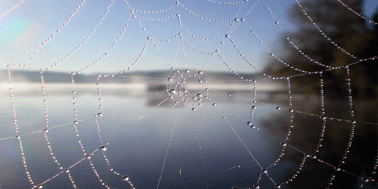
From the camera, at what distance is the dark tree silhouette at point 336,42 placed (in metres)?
6.15

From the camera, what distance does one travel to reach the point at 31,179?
2631mm

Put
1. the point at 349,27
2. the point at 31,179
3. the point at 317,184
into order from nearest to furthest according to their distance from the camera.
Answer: the point at 31,179
the point at 317,184
the point at 349,27

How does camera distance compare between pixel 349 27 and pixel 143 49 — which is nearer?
pixel 143 49

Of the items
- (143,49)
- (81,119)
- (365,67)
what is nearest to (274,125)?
(365,67)

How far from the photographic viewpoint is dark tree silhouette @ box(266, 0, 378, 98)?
615cm

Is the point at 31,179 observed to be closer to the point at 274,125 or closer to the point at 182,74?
the point at 182,74

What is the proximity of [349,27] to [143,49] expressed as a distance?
21.9ft

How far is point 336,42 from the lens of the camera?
6.36m

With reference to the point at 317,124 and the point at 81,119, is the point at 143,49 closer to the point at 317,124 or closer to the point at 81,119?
the point at 81,119

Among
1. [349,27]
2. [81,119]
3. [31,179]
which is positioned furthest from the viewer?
[349,27]

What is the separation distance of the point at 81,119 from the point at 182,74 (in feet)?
5.08

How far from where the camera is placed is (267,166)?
321 centimetres

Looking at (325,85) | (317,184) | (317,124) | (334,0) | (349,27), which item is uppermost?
(334,0)

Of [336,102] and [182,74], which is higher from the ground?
[182,74]
